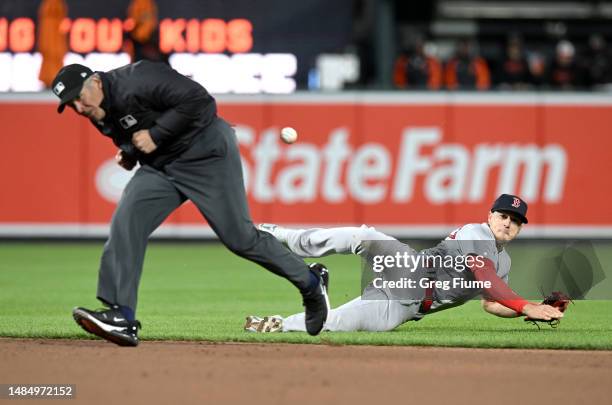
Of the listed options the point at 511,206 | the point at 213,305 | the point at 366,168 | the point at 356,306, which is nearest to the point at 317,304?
the point at 356,306

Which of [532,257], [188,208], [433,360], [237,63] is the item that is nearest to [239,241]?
[433,360]

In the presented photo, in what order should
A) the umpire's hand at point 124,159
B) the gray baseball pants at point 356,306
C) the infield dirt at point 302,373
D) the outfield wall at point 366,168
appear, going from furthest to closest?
the outfield wall at point 366,168, the gray baseball pants at point 356,306, the umpire's hand at point 124,159, the infield dirt at point 302,373

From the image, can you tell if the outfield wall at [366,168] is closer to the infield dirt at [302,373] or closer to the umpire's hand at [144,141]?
→ the infield dirt at [302,373]

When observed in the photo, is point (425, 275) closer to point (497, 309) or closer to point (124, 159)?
point (497, 309)

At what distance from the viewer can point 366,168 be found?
1630cm

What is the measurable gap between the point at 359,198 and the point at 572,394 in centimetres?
1048

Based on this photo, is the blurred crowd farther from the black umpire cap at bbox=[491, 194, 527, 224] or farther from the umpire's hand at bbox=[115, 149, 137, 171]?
the umpire's hand at bbox=[115, 149, 137, 171]

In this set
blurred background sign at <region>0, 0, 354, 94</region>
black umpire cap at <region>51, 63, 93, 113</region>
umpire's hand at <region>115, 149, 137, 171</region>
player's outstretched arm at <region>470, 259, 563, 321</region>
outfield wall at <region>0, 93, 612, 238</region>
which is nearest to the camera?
black umpire cap at <region>51, 63, 93, 113</region>

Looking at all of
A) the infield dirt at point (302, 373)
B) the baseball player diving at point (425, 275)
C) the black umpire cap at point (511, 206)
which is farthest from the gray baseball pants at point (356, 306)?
the black umpire cap at point (511, 206)

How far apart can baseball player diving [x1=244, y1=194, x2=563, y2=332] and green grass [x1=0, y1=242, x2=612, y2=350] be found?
0.49ft

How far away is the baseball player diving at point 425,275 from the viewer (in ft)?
25.2

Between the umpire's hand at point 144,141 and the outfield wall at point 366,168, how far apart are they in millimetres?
9330

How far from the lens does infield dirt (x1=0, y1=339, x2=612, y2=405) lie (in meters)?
5.72

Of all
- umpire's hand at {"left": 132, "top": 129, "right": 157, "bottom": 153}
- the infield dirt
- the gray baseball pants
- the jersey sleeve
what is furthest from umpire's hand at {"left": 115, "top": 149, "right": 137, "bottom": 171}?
the jersey sleeve
